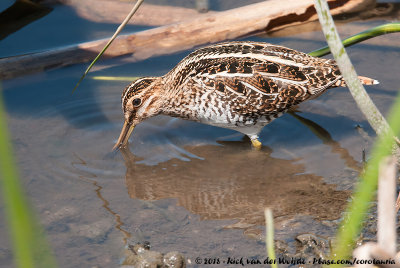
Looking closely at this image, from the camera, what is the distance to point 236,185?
6020 millimetres

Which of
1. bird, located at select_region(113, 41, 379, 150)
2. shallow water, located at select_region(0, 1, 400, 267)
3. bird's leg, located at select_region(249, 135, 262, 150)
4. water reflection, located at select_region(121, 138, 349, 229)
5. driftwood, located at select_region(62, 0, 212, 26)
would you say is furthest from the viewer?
driftwood, located at select_region(62, 0, 212, 26)

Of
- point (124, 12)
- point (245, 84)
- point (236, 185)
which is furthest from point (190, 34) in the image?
point (236, 185)

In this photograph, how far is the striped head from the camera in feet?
21.4

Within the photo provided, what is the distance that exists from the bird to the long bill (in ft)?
0.47

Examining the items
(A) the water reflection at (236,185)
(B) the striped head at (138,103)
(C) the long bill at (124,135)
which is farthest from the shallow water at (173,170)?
(B) the striped head at (138,103)

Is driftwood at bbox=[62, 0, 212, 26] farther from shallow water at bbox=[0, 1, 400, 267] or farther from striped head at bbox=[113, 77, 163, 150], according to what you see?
striped head at bbox=[113, 77, 163, 150]

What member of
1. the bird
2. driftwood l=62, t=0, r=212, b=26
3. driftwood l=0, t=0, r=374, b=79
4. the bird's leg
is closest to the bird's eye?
the bird

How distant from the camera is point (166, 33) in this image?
8.16 metres

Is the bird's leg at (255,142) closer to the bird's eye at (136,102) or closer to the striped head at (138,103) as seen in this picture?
the striped head at (138,103)

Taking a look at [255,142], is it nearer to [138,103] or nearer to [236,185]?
[236,185]

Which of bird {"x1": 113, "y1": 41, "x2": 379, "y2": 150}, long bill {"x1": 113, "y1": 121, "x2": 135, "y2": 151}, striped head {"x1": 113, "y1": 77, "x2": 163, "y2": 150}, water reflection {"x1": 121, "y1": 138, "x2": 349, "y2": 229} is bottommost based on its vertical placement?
water reflection {"x1": 121, "y1": 138, "x2": 349, "y2": 229}

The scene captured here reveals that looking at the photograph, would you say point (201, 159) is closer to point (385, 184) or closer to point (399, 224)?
point (399, 224)

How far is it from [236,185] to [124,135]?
1.48 metres

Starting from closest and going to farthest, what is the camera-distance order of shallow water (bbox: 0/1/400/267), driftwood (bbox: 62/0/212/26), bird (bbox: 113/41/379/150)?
shallow water (bbox: 0/1/400/267) < bird (bbox: 113/41/379/150) < driftwood (bbox: 62/0/212/26)
